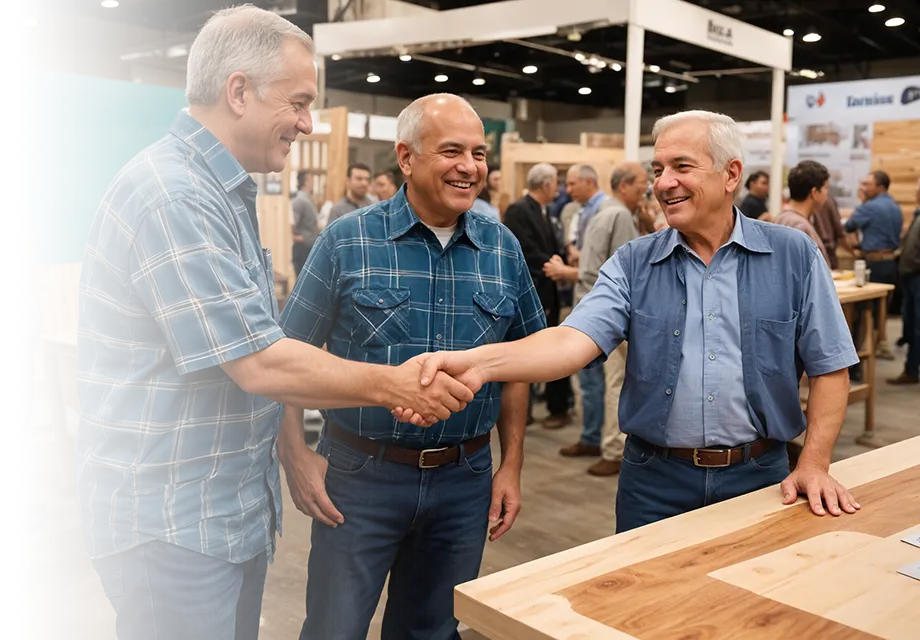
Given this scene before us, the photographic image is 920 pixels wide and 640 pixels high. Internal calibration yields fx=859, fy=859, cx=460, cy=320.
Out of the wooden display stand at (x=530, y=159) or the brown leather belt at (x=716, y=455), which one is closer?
the brown leather belt at (x=716, y=455)

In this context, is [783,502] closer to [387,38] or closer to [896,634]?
[896,634]

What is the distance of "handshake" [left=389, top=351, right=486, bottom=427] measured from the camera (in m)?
1.67

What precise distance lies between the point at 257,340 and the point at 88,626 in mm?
2292

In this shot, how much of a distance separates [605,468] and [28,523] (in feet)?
10.3

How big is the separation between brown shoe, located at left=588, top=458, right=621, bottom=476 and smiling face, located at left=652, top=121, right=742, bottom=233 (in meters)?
3.35

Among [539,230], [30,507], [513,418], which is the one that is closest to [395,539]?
[513,418]

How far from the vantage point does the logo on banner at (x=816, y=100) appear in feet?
42.2

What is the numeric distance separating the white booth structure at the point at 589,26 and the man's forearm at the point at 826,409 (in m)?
4.79

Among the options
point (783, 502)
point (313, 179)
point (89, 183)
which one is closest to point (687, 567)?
point (783, 502)

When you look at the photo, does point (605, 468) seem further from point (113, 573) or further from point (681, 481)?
point (113, 573)

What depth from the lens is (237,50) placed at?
1.52 meters

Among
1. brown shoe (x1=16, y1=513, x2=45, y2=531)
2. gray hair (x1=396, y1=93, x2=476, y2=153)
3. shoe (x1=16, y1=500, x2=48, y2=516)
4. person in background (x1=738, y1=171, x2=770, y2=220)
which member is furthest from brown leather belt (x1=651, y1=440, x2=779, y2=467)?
person in background (x1=738, y1=171, x2=770, y2=220)

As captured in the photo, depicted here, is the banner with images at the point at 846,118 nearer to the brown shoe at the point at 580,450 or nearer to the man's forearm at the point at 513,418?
the brown shoe at the point at 580,450

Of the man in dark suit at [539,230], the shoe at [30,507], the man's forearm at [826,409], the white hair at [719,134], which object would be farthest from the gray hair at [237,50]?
the man in dark suit at [539,230]
